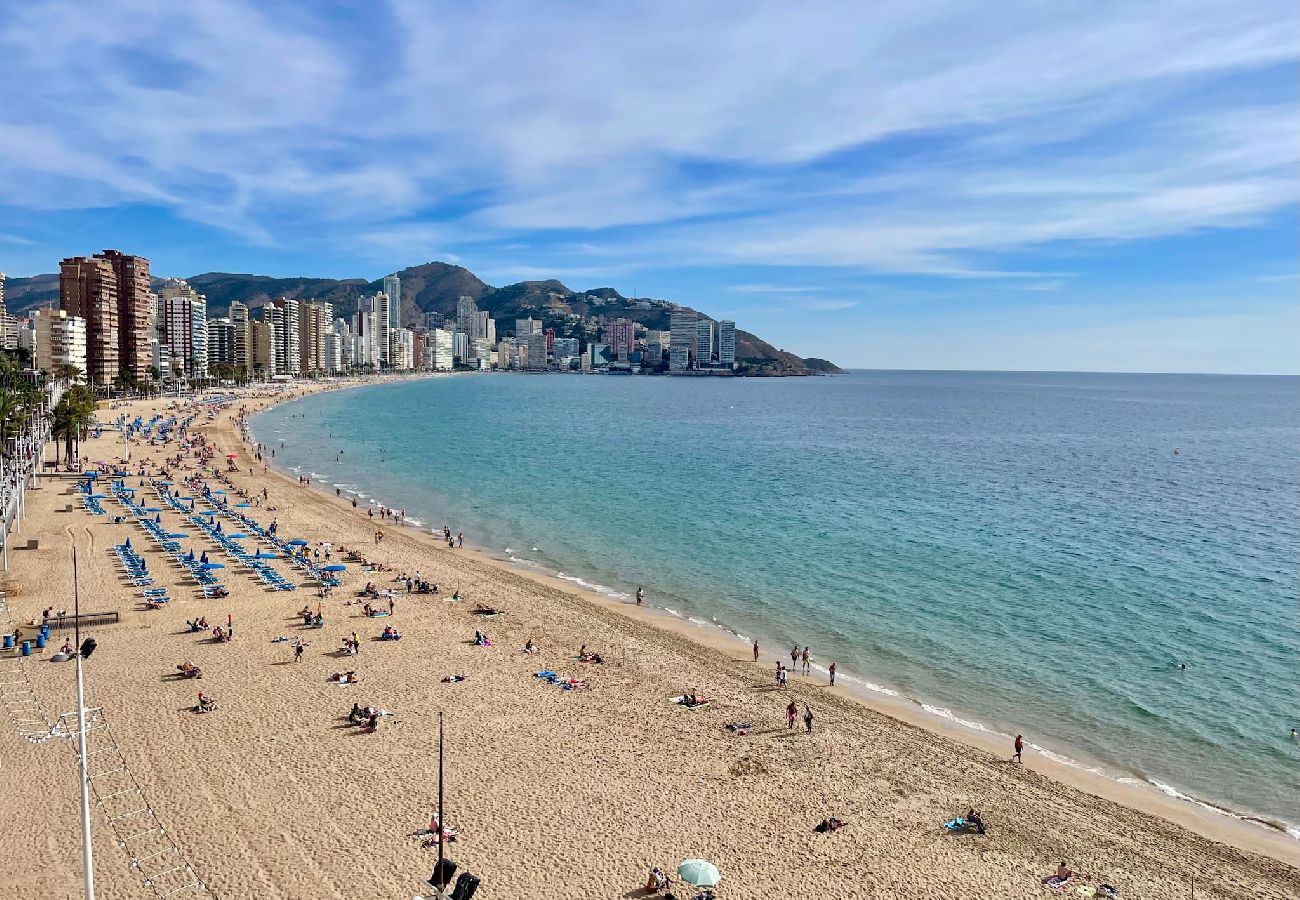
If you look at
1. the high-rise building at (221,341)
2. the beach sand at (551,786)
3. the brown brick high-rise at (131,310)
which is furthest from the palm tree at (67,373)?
the beach sand at (551,786)

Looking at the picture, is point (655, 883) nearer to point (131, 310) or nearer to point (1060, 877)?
point (1060, 877)

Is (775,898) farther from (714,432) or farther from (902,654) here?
(714,432)

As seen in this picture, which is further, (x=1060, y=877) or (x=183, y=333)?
(x=183, y=333)

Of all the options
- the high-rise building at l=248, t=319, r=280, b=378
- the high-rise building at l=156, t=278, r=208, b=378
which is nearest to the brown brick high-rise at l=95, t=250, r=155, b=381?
the high-rise building at l=156, t=278, r=208, b=378

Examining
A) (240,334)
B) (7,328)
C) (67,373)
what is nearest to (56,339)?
(67,373)

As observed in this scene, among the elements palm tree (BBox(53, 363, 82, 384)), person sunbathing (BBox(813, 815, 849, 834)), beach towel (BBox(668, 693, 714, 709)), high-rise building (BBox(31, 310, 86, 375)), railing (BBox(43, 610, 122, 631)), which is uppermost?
high-rise building (BBox(31, 310, 86, 375))

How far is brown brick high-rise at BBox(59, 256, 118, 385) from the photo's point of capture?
114 meters

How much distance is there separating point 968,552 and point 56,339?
388 ft

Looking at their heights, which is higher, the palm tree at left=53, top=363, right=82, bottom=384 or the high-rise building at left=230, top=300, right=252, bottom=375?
the high-rise building at left=230, top=300, right=252, bottom=375

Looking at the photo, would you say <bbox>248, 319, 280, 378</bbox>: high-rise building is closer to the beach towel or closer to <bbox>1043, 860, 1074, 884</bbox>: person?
the beach towel

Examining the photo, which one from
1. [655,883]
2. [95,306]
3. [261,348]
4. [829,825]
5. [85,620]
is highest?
[95,306]

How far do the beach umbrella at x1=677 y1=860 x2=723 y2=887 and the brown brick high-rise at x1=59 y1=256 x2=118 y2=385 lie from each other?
127 m

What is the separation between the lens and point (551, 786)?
53.6 feet

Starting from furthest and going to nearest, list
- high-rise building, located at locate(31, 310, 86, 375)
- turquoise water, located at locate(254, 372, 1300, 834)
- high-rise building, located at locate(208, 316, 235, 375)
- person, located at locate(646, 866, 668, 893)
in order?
high-rise building, located at locate(208, 316, 235, 375) < high-rise building, located at locate(31, 310, 86, 375) < turquoise water, located at locate(254, 372, 1300, 834) < person, located at locate(646, 866, 668, 893)
